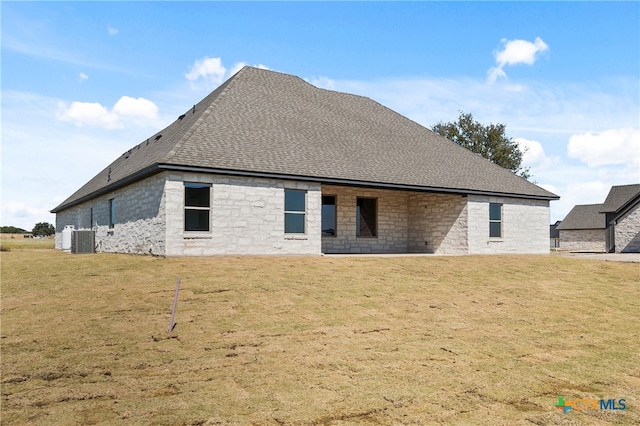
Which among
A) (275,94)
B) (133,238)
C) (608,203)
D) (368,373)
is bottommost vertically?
(368,373)

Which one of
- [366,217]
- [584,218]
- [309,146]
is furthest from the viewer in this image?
[584,218]

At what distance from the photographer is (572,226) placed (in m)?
56.4

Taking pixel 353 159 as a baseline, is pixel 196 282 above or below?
below

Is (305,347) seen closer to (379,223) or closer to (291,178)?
(291,178)

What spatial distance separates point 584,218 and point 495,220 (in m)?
37.9

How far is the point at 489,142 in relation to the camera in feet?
161

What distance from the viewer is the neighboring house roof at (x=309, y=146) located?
18641mm

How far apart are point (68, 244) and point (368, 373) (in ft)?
94.3

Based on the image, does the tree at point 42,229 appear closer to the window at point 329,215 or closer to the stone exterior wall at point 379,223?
the window at point 329,215

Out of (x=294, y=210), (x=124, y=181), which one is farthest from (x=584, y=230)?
(x=124, y=181)

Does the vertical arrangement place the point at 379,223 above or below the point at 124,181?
below

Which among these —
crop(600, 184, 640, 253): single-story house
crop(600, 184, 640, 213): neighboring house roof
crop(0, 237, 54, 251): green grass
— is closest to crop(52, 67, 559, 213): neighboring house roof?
crop(600, 184, 640, 253): single-story house

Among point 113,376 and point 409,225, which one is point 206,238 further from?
point 409,225

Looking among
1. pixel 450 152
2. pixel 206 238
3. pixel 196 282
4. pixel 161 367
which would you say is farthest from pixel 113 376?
pixel 450 152
